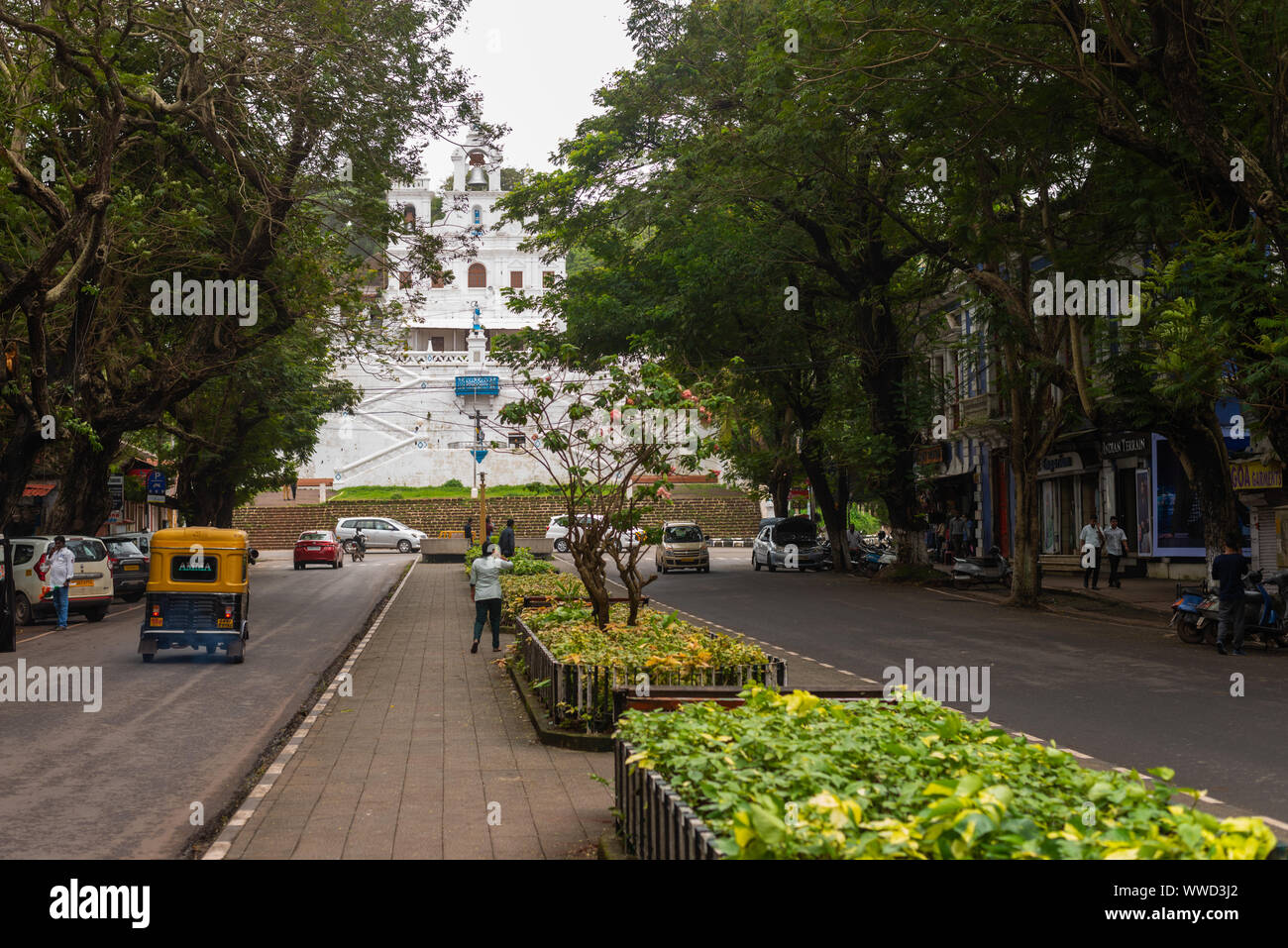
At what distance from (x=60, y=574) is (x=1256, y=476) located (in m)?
24.5

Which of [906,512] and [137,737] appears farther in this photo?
[906,512]

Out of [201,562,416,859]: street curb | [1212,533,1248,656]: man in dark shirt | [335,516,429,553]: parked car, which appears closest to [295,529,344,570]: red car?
[335,516,429,553]: parked car

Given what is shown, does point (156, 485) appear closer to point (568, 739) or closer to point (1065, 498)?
point (1065, 498)

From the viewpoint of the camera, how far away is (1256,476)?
2677 cm

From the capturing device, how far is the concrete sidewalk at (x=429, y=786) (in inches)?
272

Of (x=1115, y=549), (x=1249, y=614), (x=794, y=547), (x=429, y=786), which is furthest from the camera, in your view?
(x=794, y=547)

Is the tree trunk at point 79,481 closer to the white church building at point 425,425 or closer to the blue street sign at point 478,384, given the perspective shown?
the white church building at point 425,425

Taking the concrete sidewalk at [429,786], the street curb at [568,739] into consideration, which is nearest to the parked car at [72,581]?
the concrete sidewalk at [429,786]

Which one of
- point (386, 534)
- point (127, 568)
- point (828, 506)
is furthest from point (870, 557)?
point (386, 534)

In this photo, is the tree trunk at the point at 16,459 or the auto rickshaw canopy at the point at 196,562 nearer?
the auto rickshaw canopy at the point at 196,562

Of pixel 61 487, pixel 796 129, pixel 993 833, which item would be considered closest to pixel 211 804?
pixel 993 833

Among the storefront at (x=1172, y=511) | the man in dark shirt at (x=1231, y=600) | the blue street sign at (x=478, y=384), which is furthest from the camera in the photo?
the blue street sign at (x=478, y=384)

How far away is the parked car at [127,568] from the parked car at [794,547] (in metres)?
19.9

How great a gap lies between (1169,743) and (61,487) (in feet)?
81.9
